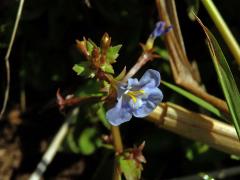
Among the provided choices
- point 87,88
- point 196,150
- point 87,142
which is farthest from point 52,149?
point 196,150

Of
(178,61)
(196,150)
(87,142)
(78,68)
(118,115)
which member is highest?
(78,68)

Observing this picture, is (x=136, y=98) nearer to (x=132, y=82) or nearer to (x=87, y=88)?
(x=132, y=82)

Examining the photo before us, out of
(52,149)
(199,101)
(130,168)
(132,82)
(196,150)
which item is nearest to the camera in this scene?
(132,82)

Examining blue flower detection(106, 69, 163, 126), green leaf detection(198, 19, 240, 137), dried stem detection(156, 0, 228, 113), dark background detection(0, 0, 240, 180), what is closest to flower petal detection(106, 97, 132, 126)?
Answer: blue flower detection(106, 69, 163, 126)

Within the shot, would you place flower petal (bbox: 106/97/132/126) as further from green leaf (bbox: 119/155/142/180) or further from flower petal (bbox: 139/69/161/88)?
green leaf (bbox: 119/155/142/180)

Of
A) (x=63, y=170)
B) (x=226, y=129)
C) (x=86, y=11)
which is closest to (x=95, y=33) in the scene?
(x=86, y=11)

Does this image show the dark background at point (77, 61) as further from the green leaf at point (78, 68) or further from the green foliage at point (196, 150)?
the green leaf at point (78, 68)

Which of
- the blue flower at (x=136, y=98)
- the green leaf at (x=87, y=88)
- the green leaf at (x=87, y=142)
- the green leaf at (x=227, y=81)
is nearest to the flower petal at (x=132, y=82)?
the blue flower at (x=136, y=98)
